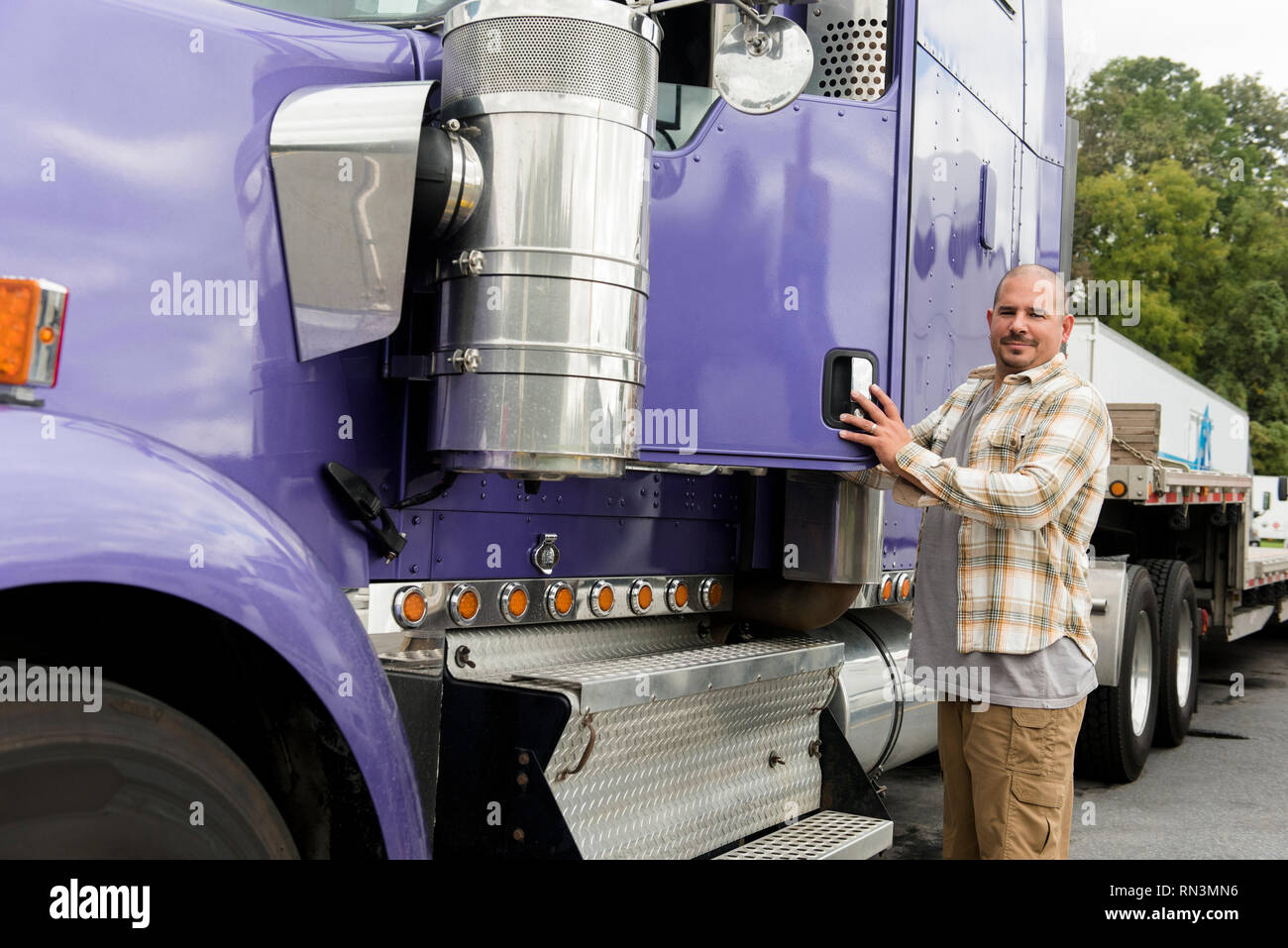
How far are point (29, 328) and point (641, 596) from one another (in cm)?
184

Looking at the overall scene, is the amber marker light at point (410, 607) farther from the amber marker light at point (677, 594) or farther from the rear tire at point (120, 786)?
the amber marker light at point (677, 594)

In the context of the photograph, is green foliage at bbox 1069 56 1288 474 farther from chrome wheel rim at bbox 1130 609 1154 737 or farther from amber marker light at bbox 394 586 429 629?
amber marker light at bbox 394 586 429 629

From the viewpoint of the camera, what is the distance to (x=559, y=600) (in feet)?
9.71

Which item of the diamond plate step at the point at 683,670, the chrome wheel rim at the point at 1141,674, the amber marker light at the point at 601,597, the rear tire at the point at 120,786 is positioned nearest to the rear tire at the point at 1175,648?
the chrome wheel rim at the point at 1141,674

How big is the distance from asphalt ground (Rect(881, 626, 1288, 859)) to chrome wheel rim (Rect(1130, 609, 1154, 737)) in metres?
0.28

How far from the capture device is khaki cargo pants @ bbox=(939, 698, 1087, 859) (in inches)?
111

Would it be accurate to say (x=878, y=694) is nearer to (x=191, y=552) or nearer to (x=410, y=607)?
(x=410, y=607)

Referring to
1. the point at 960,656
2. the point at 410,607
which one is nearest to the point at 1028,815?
the point at 960,656

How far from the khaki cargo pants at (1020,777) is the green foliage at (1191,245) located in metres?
24.3

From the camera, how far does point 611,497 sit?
123 inches
